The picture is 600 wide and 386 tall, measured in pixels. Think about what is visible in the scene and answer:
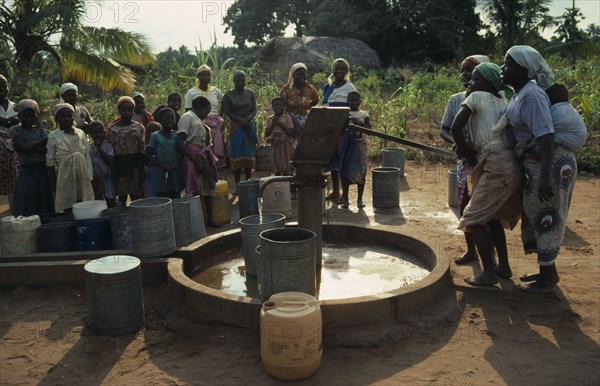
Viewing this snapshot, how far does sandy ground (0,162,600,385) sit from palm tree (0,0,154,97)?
23.4 feet

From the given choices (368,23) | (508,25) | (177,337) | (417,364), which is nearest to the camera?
(417,364)

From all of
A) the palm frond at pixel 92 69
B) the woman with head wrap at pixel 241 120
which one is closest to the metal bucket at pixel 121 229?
the woman with head wrap at pixel 241 120

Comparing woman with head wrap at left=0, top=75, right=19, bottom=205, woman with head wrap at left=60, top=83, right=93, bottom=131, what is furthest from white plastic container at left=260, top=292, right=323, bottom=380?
woman with head wrap at left=0, top=75, right=19, bottom=205

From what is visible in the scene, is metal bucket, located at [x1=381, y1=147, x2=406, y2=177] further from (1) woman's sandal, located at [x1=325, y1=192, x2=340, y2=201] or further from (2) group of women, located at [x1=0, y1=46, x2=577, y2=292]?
(2) group of women, located at [x1=0, y1=46, x2=577, y2=292]

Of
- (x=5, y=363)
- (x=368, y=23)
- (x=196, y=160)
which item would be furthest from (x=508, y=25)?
(x=5, y=363)

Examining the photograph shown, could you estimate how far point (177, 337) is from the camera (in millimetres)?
3650

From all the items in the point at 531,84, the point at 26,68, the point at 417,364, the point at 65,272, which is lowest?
the point at 417,364

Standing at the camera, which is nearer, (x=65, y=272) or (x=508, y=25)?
(x=65, y=272)

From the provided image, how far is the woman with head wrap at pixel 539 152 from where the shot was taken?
12.0 ft

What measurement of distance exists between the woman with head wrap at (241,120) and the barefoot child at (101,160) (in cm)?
199

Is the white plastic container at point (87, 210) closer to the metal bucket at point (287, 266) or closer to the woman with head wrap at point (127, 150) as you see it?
the woman with head wrap at point (127, 150)

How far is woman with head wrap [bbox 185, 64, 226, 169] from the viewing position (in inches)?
291

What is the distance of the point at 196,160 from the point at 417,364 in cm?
349

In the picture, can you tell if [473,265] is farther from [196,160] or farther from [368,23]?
[368,23]
